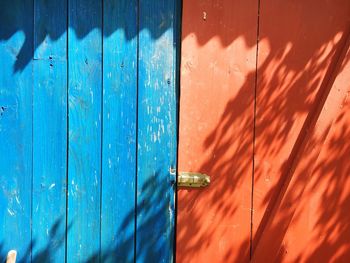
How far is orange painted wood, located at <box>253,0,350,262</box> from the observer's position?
295 centimetres

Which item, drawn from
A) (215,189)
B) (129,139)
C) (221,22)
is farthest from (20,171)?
(221,22)

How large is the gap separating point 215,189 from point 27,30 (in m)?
1.43

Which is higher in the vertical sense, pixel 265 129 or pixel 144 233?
pixel 265 129

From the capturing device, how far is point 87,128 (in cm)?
296

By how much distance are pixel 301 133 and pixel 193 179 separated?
691 millimetres

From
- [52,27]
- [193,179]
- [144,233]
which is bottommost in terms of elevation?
[144,233]

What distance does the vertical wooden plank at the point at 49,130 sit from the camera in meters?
2.92

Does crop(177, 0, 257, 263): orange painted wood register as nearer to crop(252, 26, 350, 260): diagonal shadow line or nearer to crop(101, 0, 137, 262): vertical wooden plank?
crop(252, 26, 350, 260): diagonal shadow line

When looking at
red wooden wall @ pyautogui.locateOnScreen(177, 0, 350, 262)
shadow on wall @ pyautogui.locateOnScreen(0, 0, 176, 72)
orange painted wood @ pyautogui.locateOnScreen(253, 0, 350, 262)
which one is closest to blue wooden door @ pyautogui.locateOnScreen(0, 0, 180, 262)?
shadow on wall @ pyautogui.locateOnScreen(0, 0, 176, 72)

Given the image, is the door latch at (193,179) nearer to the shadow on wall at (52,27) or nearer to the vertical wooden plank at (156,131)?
the vertical wooden plank at (156,131)

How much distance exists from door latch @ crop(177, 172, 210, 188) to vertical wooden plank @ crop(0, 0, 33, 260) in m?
0.88

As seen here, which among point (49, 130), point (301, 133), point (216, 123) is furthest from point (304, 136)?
point (49, 130)

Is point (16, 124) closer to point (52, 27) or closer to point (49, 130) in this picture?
point (49, 130)

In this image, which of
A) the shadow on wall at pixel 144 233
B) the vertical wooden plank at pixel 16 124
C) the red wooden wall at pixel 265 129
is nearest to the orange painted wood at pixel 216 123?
the red wooden wall at pixel 265 129
